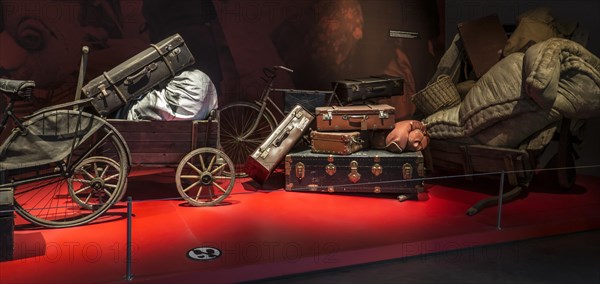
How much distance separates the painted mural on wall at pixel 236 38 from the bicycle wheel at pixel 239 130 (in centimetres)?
25

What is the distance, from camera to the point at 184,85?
19.0 ft

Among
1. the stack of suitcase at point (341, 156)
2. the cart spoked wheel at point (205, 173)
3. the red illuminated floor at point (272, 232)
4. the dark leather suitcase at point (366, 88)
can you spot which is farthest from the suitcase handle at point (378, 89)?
the cart spoked wheel at point (205, 173)

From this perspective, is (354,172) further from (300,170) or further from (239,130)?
(239,130)

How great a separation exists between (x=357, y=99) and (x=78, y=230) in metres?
3.84

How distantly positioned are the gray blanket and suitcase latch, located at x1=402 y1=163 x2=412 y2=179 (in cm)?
79

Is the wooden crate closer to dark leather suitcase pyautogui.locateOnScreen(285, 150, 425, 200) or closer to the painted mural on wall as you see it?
dark leather suitcase pyautogui.locateOnScreen(285, 150, 425, 200)

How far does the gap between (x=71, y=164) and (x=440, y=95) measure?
14.1 feet

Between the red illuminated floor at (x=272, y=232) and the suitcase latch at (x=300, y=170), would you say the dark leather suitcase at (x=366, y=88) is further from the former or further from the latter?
the red illuminated floor at (x=272, y=232)

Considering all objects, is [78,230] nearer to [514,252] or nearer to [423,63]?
[514,252]

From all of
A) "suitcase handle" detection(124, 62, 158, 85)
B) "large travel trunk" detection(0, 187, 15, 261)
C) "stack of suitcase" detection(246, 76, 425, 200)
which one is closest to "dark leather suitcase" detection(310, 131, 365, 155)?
"stack of suitcase" detection(246, 76, 425, 200)

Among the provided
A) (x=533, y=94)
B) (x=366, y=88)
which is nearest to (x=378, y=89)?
(x=366, y=88)

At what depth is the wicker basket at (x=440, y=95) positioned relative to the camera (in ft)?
23.0

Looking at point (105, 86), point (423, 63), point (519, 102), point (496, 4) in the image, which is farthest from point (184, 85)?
point (496, 4)

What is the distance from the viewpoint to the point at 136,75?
5.61 m
